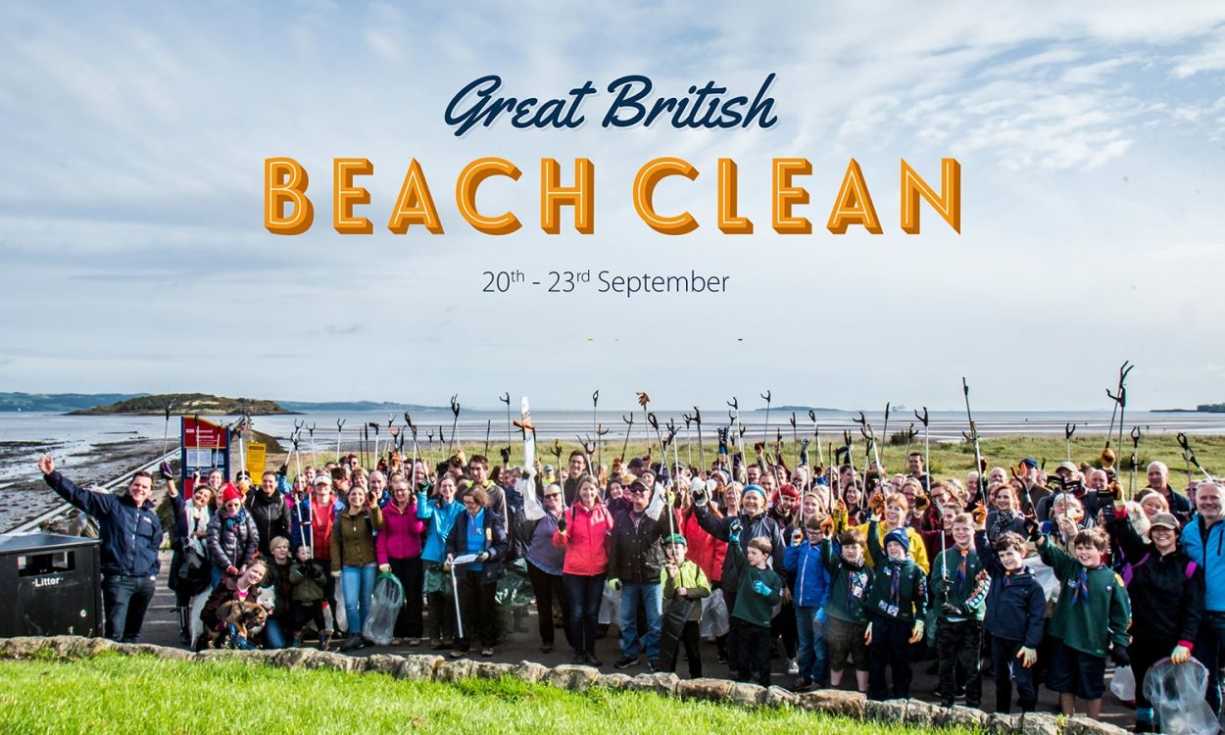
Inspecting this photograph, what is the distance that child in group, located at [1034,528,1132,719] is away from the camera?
8227 millimetres

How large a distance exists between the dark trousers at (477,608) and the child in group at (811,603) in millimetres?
3453

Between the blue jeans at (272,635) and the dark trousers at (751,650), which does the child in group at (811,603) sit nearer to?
the dark trousers at (751,650)

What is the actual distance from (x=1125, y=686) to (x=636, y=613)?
15.3 ft

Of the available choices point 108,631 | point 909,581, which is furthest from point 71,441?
point 909,581

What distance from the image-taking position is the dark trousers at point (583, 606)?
10773 mm

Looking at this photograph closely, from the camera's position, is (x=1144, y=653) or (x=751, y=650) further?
(x=751, y=650)

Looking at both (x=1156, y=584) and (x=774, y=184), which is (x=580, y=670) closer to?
(x=1156, y=584)

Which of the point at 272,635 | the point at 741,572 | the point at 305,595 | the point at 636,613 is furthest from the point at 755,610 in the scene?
the point at 272,635

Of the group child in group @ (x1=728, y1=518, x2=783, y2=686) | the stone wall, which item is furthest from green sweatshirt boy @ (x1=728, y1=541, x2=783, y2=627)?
the stone wall

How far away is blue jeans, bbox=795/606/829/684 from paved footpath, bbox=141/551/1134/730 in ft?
0.97

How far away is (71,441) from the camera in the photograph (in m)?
84.4

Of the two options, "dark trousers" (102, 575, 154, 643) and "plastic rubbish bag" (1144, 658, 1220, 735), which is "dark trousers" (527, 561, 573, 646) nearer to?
"dark trousers" (102, 575, 154, 643)

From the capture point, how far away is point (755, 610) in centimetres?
953

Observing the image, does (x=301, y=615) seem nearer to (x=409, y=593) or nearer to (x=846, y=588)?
(x=409, y=593)
